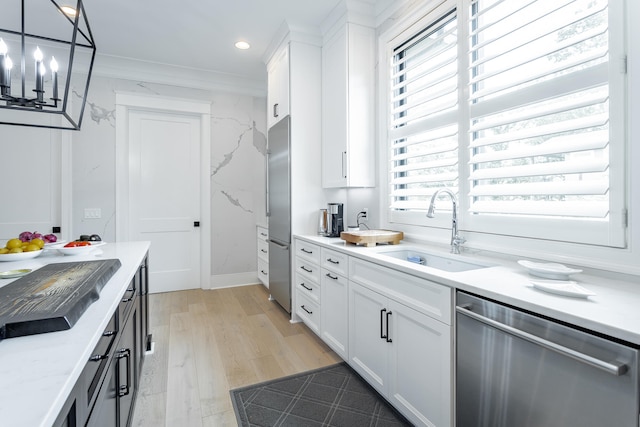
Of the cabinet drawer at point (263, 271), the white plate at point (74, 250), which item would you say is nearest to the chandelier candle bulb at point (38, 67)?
the white plate at point (74, 250)

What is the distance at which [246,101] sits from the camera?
4500mm

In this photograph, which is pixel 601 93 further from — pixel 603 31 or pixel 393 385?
pixel 393 385

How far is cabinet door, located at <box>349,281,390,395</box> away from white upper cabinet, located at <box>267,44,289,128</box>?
6.58 feet

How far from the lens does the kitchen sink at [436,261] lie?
1855 millimetres

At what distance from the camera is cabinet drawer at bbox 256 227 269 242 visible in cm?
404

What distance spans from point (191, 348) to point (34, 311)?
196 centimetres

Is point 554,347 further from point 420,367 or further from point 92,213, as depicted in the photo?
point 92,213

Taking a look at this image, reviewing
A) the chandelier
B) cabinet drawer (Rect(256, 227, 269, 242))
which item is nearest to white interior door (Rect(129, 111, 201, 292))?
the chandelier

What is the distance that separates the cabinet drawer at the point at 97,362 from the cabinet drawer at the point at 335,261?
4.60 feet

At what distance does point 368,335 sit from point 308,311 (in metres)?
0.98

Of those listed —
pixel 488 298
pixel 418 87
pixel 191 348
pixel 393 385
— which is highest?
pixel 418 87

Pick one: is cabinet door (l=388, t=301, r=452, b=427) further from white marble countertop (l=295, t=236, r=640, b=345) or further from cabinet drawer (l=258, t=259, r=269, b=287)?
cabinet drawer (l=258, t=259, r=269, b=287)

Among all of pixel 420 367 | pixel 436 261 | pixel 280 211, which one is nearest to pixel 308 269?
pixel 280 211

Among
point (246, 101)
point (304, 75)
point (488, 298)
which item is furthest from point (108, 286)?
point (246, 101)
